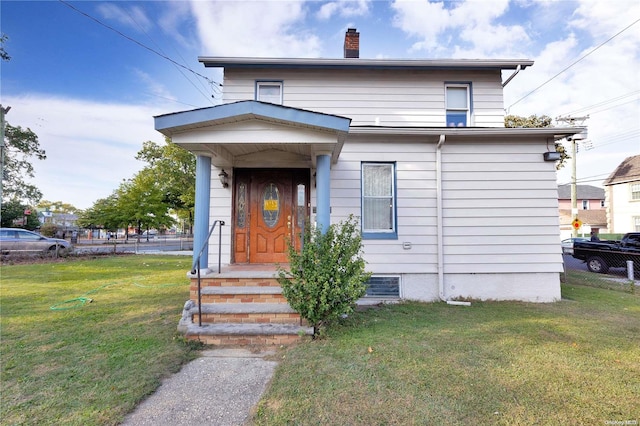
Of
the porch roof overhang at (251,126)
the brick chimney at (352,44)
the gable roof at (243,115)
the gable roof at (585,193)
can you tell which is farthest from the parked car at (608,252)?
the gable roof at (585,193)

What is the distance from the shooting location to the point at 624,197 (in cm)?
2197

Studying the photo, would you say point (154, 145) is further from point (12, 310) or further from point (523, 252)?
point (523, 252)

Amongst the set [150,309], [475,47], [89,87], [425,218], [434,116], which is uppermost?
[89,87]

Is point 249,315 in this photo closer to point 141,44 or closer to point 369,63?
point 369,63

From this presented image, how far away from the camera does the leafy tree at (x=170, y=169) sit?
24203mm

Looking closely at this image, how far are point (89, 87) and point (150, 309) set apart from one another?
12745mm

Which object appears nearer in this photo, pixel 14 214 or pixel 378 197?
pixel 378 197

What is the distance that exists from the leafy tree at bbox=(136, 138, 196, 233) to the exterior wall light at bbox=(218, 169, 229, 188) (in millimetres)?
19993

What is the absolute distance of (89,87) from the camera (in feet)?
41.0

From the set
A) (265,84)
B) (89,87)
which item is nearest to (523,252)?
(265,84)

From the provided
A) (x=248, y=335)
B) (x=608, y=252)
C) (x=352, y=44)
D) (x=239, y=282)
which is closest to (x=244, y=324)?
(x=248, y=335)

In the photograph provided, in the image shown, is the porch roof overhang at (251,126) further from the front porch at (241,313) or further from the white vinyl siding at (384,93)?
the white vinyl siding at (384,93)

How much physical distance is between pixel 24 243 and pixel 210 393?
15.5 metres

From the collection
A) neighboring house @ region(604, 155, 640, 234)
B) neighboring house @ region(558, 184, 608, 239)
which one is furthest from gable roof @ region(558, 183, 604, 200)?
neighboring house @ region(604, 155, 640, 234)
